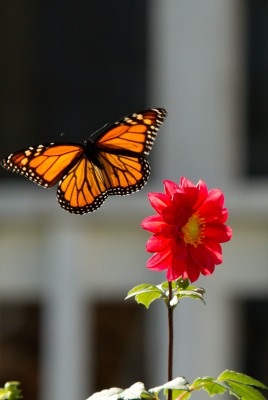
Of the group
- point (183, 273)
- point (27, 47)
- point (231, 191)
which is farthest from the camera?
point (27, 47)

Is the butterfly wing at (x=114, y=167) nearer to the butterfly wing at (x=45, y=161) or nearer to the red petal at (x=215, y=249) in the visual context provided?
the butterfly wing at (x=45, y=161)

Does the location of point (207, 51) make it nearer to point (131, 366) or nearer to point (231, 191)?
point (231, 191)

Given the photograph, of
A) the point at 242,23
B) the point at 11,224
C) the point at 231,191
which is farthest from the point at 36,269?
the point at 242,23

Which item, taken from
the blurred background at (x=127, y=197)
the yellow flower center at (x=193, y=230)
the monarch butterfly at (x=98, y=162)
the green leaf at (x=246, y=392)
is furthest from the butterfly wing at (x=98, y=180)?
the blurred background at (x=127, y=197)

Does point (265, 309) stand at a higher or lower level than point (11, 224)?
lower

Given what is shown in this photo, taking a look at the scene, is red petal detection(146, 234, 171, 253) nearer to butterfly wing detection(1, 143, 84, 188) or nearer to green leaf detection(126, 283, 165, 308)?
green leaf detection(126, 283, 165, 308)

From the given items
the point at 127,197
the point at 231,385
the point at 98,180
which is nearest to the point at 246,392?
the point at 231,385

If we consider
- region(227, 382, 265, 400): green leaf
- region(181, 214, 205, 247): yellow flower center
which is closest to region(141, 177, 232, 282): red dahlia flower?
region(181, 214, 205, 247): yellow flower center
